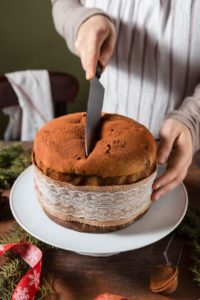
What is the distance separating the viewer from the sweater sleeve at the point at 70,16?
0.84 m

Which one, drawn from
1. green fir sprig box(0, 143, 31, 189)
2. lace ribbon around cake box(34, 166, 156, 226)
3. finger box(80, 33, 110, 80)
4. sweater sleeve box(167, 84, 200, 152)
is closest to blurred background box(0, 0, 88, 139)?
green fir sprig box(0, 143, 31, 189)

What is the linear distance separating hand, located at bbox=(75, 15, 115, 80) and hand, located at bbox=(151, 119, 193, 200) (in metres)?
0.18

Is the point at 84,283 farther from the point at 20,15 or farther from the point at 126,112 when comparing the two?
the point at 20,15

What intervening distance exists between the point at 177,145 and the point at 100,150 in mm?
180

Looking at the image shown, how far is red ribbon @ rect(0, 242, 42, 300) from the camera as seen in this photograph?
575 mm

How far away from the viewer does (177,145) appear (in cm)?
70

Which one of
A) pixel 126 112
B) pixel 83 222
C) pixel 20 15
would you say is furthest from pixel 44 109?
pixel 83 222

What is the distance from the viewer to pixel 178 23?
0.85 metres

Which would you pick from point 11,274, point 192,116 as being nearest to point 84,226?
point 11,274

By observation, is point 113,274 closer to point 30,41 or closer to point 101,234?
point 101,234

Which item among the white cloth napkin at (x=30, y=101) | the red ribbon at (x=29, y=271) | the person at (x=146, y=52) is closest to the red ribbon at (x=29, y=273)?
the red ribbon at (x=29, y=271)

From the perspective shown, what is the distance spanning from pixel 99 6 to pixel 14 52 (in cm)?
74

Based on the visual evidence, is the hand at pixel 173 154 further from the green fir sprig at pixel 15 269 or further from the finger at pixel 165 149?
the green fir sprig at pixel 15 269

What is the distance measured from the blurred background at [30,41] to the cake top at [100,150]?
102 centimetres
